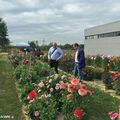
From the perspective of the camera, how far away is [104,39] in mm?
59125

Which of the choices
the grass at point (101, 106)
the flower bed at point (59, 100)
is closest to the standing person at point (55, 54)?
the grass at point (101, 106)

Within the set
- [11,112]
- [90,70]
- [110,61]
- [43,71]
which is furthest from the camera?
[110,61]

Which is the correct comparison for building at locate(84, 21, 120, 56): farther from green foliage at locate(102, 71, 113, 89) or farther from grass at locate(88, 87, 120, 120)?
grass at locate(88, 87, 120, 120)

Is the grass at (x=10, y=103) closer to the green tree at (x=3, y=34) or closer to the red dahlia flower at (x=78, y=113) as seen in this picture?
the red dahlia flower at (x=78, y=113)

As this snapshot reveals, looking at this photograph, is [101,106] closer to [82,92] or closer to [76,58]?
[82,92]

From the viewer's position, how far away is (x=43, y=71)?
16484 millimetres

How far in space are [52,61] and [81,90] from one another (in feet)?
38.0

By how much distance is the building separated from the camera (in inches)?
2066

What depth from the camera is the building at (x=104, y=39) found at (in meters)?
52.5

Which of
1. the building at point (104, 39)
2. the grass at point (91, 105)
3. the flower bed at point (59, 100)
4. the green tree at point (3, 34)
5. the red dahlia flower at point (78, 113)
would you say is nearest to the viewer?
the red dahlia flower at point (78, 113)

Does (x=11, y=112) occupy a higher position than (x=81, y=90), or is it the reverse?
(x=81, y=90)

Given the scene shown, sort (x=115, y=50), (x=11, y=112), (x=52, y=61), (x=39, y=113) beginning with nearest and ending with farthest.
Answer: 1. (x=39, y=113)
2. (x=11, y=112)
3. (x=52, y=61)
4. (x=115, y=50)

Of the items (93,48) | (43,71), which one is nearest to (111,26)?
(93,48)

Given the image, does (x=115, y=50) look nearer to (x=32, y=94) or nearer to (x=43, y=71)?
(x=43, y=71)
